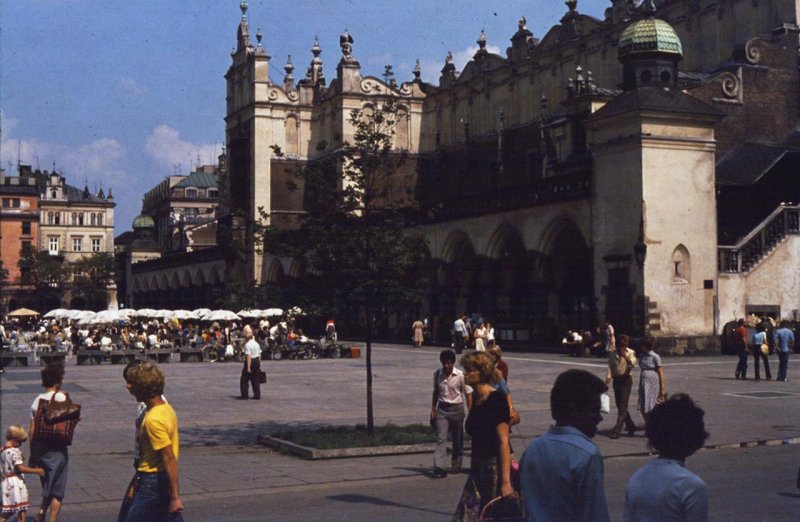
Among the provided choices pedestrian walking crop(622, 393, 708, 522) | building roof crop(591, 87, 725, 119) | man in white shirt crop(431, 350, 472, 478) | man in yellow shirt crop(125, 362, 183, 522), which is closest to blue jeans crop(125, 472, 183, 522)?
man in yellow shirt crop(125, 362, 183, 522)

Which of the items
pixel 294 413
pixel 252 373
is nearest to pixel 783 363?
pixel 294 413

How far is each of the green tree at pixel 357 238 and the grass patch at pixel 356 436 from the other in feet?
5.95

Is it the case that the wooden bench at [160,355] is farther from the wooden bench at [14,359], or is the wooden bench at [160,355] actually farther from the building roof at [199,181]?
the building roof at [199,181]

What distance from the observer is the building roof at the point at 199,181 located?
15188 centimetres

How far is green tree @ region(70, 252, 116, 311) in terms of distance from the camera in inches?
5485

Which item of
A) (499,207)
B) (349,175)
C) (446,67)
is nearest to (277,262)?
(446,67)

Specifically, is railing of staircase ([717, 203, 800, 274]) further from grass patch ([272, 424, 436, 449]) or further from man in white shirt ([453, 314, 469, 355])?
grass patch ([272, 424, 436, 449])

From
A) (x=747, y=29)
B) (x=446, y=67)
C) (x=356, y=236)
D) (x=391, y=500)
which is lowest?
(x=391, y=500)

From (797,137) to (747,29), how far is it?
5.66 m

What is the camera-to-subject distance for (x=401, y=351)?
48.0 m

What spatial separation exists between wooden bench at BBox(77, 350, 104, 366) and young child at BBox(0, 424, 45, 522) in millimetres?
35959

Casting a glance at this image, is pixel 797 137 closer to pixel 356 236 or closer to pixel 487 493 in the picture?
pixel 356 236

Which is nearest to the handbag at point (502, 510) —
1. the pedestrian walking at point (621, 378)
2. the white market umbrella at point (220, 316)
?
the pedestrian walking at point (621, 378)

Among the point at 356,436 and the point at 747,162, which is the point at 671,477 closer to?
the point at 356,436
